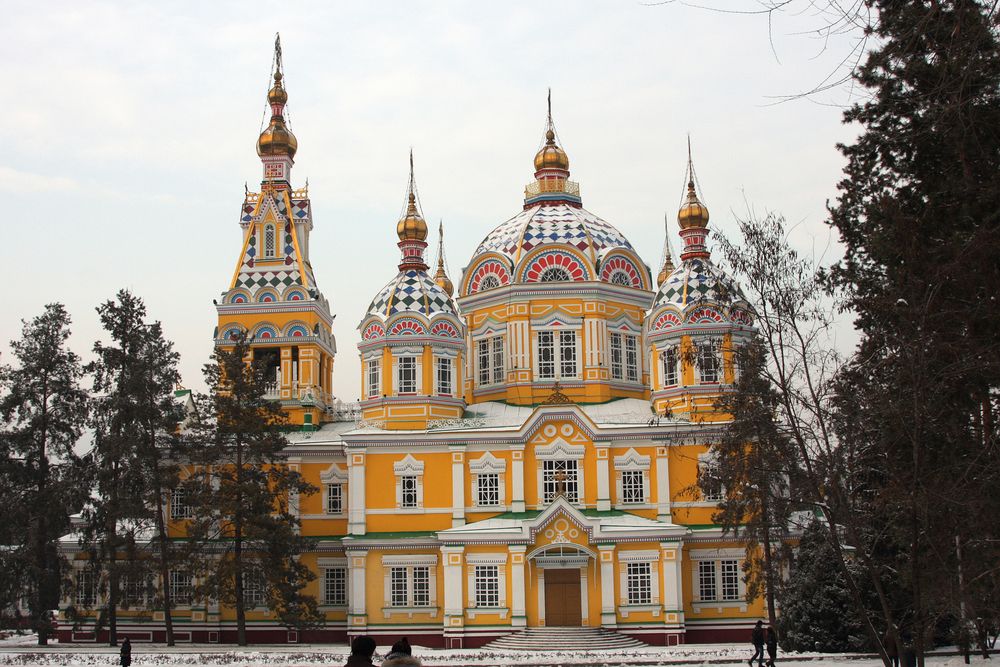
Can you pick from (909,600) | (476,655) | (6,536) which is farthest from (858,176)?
(6,536)

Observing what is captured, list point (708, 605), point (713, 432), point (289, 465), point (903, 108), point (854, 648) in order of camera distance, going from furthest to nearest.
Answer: point (289, 465), point (708, 605), point (713, 432), point (854, 648), point (903, 108)

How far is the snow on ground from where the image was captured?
Result: 29786 millimetres

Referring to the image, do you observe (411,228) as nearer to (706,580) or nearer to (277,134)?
(277,134)

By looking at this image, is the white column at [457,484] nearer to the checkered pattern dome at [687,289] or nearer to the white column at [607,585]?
the white column at [607,585]

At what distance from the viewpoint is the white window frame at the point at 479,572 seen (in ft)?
119

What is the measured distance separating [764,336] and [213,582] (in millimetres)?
20843

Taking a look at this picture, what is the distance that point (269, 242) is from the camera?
43.3 m

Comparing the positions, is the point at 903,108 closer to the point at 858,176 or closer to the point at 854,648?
the point at 858,176

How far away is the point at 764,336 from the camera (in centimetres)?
2027

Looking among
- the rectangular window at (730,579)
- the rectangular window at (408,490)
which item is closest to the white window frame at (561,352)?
the rectangular window at (408,490)

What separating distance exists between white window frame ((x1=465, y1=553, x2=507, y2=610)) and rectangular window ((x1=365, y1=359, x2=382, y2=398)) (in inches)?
267

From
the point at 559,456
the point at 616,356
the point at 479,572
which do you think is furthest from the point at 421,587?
the point at 616,356

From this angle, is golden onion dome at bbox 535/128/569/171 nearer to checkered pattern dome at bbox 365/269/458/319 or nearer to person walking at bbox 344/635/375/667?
checkered pattern dome at bbox 365/269/458/319

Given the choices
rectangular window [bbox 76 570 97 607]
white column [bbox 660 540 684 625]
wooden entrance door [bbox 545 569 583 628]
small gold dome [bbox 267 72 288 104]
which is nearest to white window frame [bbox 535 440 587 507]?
wooden entrance door [bbox 545 569 583 628]
